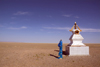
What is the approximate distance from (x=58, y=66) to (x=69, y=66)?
1.22m

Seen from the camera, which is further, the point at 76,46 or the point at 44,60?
the point at 76,46

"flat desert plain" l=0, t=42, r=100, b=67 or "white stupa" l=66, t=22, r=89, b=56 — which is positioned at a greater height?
"white stupa" l=66, t=22, r=89, b=56

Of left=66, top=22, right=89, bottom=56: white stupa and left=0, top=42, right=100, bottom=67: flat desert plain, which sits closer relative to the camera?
left=0, top=42, right=100, bottom=67: flat desert plain

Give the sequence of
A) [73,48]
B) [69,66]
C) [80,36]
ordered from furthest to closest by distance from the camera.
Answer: [80,36] < [73,48] < [69,66]

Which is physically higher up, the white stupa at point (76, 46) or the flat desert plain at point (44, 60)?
the white stupa at point (76, 46)

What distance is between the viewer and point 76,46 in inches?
579

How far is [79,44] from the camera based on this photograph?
15.2 meters

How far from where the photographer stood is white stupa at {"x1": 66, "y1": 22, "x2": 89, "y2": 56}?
573 inches

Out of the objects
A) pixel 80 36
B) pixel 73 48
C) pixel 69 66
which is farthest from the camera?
pixel 80 36

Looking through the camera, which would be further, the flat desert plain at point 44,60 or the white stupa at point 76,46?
the white stupa at point 76,46

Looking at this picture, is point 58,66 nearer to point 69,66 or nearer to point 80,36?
point 69,66

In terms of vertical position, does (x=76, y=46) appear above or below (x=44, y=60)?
above

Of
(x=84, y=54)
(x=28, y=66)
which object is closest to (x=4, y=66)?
(x=28, y=66)

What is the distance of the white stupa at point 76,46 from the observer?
14.5 m
